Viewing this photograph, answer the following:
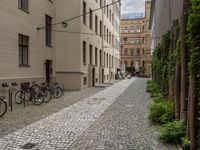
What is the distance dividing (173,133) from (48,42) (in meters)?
14.9

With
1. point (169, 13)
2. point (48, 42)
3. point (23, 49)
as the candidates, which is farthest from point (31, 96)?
point (169, 13)

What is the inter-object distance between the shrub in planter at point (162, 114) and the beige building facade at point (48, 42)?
25.6ft

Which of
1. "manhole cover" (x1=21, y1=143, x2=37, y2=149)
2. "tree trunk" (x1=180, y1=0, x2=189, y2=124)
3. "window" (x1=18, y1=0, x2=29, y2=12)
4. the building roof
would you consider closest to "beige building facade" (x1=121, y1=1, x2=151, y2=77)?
the building roof

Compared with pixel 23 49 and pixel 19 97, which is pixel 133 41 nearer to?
pixel 23 49

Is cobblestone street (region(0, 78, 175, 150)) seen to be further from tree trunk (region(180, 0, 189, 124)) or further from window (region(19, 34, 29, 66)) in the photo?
window (region(19, 34, 29, 66))

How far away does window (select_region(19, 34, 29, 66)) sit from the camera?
1436 centimetres

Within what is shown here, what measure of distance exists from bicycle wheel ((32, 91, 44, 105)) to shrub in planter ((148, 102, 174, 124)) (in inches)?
247

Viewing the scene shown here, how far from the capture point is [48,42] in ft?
61.9

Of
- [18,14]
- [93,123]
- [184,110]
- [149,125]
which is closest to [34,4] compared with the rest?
[18,14]

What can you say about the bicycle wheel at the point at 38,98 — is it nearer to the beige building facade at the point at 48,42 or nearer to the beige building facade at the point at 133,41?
the beige building facade at the point at 48,42

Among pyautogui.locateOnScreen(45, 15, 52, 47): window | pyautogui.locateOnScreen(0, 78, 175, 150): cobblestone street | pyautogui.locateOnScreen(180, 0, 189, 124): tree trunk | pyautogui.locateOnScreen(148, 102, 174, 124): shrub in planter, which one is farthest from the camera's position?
pyautogui.locateOnScreen(45, 15, 52, 47): window

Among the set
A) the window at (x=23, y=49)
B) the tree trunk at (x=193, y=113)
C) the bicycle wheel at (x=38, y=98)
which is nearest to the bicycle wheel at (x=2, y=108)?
the bicycle wheel at (x=38, y=98)

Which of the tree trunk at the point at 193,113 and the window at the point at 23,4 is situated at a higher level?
the window at the point at 23,4

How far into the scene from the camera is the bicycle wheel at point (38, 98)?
39.3ft
